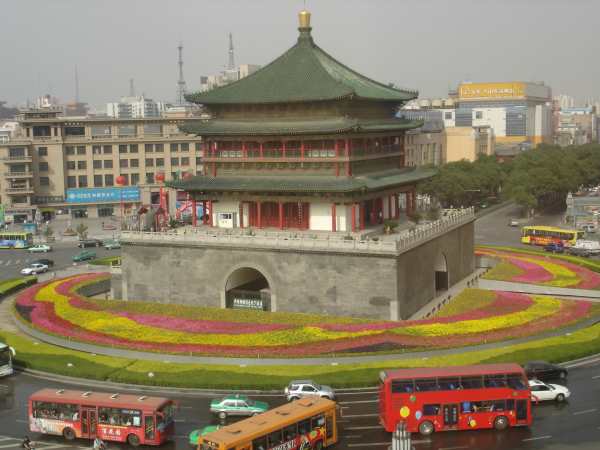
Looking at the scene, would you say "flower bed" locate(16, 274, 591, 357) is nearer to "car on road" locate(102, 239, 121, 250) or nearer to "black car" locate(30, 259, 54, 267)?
"black car" locate(30, 259, 54, 267)

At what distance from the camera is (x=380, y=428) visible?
4397cm

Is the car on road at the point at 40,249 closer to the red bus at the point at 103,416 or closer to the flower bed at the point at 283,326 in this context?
the flower bed at the point at 283,326

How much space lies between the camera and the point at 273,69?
79.4 m

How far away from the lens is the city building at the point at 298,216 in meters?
67.8

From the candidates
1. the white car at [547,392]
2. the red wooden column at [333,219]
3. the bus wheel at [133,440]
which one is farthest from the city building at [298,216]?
the bus wheel at [133,440]

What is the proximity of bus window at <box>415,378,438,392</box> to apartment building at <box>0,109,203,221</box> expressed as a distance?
4246 inches

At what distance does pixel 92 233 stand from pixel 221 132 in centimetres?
6725

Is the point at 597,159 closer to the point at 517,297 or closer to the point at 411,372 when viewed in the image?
the point at 517,297

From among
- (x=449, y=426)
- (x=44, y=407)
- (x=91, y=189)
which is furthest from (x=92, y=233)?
(x=449, y=426)

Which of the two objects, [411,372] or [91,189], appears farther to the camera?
[91,189]

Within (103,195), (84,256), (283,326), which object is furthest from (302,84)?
(103,195)

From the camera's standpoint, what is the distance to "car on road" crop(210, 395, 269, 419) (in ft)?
149

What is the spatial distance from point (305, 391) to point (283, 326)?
1648 cm

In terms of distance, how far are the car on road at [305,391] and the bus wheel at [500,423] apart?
10.1 m
